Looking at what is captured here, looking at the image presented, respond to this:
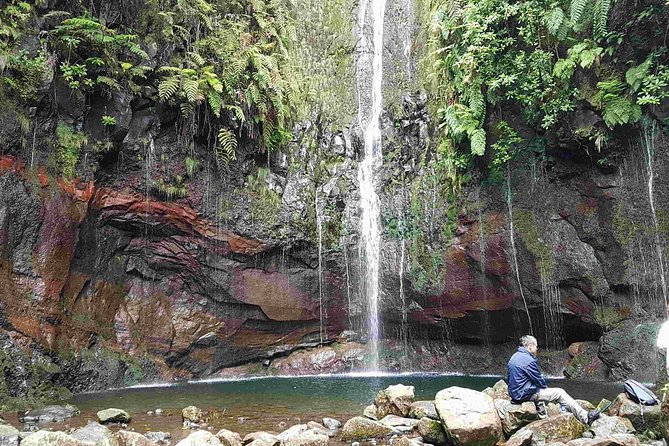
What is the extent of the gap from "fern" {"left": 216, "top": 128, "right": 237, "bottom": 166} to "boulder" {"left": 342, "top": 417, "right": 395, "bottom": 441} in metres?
9.66

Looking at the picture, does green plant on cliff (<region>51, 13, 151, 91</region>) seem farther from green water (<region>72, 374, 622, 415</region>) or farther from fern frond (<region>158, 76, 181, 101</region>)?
green water (<region>72, 374, 622, 415</region>)

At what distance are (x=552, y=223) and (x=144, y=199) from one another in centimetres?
1171

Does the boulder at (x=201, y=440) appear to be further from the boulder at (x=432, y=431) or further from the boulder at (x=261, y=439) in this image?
the boulder at (x=432, y=431)

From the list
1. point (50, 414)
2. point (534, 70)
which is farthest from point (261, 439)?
point (534, 70)

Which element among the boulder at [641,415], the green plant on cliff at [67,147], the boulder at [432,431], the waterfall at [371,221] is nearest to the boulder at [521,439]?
the boulder at [432,431]

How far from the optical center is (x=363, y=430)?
7.74m

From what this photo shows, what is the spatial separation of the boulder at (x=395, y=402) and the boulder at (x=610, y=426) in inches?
110

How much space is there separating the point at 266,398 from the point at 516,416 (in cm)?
611

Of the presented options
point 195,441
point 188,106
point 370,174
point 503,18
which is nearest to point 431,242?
point 370,174

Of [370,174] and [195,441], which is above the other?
[370,174]

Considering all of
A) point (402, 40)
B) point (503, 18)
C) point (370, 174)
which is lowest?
point (370, 174)

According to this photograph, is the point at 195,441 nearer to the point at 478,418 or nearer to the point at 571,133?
the point at 478,418

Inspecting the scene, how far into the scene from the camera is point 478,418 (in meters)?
7.06

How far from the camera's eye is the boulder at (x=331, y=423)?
329 inches
